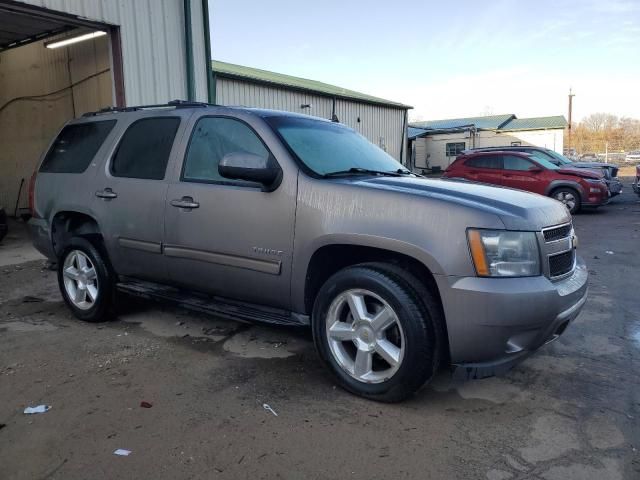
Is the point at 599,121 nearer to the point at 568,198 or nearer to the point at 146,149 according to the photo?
the point at 568,198

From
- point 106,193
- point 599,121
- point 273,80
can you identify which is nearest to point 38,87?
point 273,80

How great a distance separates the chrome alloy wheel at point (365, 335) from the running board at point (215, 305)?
1.03ft

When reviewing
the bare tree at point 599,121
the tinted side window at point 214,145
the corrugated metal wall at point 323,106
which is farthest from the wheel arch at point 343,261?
the bare tree at point 599,121

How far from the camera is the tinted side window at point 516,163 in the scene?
46.1 ft

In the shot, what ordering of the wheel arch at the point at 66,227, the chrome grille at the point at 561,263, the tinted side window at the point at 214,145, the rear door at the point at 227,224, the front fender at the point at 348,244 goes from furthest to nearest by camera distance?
the wheel arch at the point at 66,227 < the tinted side window at the point at 214,145 < the rear door at the point at 227,224 < the chrome grille at the point at 561,263 < the front fender at the point at 348,244

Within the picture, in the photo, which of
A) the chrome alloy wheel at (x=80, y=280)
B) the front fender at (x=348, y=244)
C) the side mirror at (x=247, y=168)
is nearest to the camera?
the front fender at (x=348, y=244)

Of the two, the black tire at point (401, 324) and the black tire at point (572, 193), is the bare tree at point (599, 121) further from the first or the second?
the black tire at point (401, 324)

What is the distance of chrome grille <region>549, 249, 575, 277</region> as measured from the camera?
123 inches

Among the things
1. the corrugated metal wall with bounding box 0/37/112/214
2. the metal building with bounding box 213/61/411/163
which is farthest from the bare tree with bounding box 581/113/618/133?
the corrugated metal wall with bounding box 0/37/112/214

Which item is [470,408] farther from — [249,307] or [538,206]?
[249,307]

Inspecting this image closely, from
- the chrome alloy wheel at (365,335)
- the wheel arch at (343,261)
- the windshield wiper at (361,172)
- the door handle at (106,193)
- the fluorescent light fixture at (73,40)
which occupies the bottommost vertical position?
the chrome alloy wheel at (365,335)

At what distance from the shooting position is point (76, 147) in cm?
509

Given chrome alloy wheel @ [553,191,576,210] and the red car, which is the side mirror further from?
chrome alloy wheel @ [553,191,576,210]

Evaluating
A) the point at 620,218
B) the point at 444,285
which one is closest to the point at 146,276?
the point at 444,285
